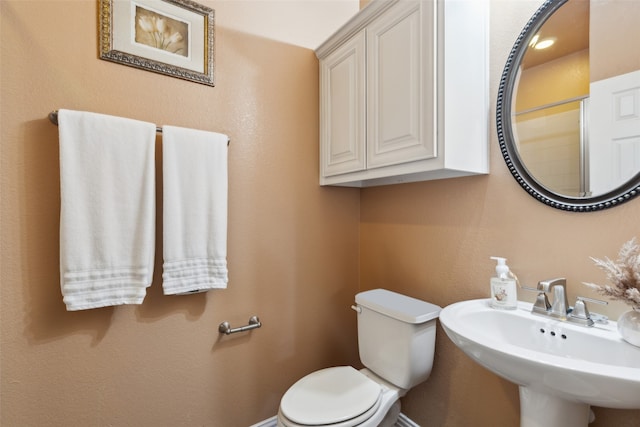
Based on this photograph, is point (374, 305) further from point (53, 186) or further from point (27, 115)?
point (27, 115)

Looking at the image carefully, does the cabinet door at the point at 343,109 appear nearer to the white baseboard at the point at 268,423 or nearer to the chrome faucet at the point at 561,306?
the chrome faucet at the point at 561,306

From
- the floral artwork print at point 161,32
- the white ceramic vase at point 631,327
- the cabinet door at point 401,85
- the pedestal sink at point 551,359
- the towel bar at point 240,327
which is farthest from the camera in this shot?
the towel bar at point 240,327

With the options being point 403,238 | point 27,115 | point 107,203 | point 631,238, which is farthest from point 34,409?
point 631,238

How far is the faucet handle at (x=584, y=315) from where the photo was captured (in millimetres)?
909

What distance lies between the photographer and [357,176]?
1.47 metres

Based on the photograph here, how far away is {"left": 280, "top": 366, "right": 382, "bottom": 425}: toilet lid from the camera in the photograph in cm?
110

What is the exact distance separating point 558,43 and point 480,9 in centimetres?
33

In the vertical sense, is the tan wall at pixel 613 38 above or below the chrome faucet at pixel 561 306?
above

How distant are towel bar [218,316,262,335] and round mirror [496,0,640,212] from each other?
130 cm

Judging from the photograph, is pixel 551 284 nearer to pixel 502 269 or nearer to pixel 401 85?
pixel 502 269

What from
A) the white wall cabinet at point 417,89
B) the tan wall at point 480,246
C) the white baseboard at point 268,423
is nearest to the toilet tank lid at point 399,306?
the tan wall at point 480,246

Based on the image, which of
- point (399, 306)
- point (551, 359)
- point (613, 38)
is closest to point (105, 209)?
point (399, 306)

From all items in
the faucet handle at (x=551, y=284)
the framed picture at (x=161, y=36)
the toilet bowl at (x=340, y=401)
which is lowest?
the toilet bowl at (x=340, y=401)

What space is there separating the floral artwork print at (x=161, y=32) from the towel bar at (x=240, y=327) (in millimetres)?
1242
